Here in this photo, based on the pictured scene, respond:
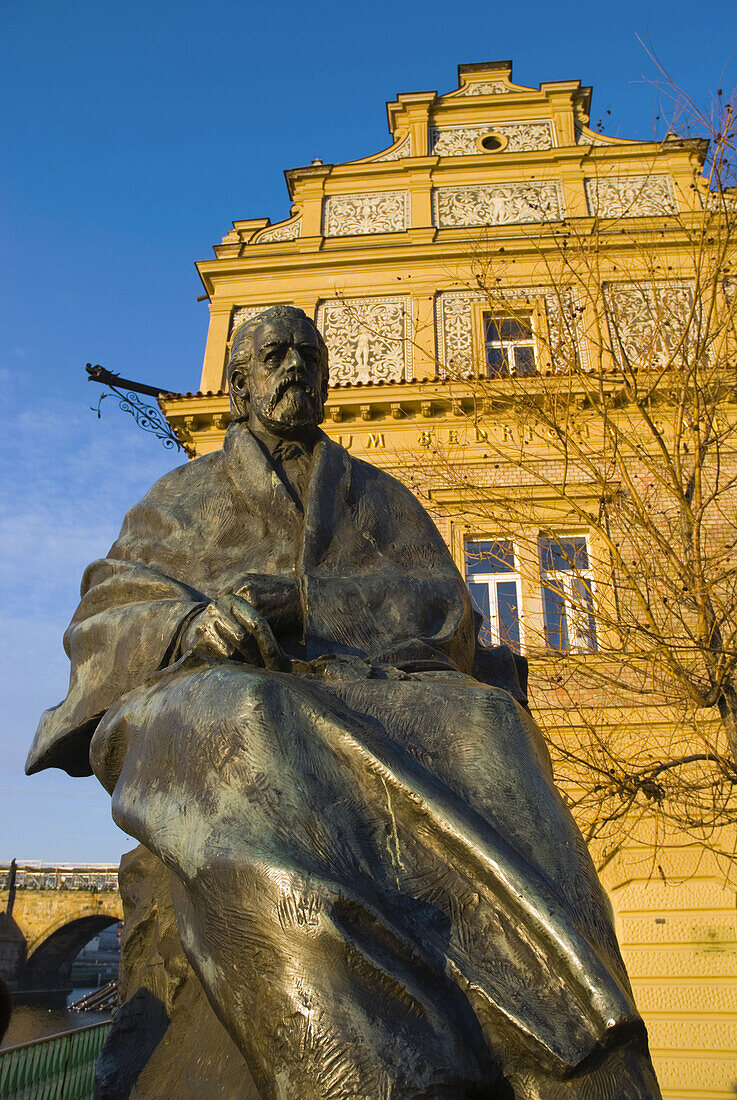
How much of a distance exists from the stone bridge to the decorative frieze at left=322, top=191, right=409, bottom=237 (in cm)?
3179

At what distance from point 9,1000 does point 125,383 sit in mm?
9322

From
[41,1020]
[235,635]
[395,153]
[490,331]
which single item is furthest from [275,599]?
[41,1020]

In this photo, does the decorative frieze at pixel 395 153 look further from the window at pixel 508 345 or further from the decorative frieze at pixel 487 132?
the window at pixel 508 345

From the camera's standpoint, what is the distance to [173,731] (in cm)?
170

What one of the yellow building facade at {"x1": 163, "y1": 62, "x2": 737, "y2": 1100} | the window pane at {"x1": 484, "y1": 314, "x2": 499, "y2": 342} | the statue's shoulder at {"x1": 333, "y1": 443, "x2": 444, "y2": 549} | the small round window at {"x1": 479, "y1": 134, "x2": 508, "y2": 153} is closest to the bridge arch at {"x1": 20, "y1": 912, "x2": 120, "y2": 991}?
the yellow building facade at {"x1": 163, "y1": 62, "x2": 737, "y2": 1100}

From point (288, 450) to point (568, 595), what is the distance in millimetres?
5346

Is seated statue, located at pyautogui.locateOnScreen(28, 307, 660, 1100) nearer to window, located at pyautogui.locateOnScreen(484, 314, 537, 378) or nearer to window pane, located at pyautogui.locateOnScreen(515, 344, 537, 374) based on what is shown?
window pane, located at pyautogui.locateOnScreen(515, 344, 537, 374)

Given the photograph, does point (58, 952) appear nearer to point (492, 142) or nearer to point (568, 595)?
point (492, 142)

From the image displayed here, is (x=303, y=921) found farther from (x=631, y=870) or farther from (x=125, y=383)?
(x=125, y=383)

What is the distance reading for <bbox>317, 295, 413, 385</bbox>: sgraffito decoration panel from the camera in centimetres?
1188

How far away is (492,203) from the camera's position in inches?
527

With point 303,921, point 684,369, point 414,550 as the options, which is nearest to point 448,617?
point 414,550

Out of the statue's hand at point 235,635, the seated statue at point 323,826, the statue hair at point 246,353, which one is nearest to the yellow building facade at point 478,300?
the statue hair at point 246,353

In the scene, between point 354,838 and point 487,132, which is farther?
point 487,132
